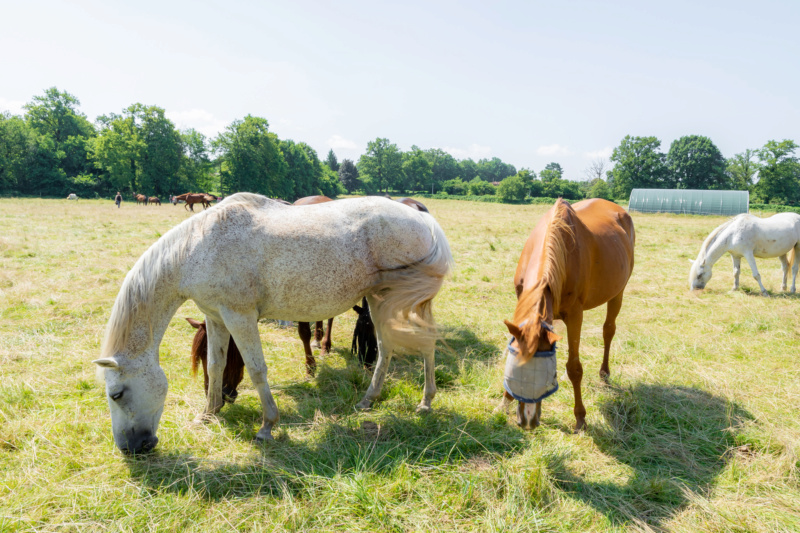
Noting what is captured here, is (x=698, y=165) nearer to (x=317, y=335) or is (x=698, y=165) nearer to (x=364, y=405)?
(x=317, y=335)

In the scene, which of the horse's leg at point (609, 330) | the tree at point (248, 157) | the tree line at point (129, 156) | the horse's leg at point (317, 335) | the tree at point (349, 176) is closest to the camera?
the horse's leg at point (609, 330)

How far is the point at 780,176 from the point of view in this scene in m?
48.9

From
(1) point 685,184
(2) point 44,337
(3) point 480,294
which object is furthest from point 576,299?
(1) point 685,184

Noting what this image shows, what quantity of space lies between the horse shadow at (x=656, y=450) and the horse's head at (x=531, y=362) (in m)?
0.71

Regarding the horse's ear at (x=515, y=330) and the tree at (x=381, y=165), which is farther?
the tree at (x=381, y=165)

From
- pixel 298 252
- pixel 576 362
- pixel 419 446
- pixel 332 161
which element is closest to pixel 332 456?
pixel 419 446

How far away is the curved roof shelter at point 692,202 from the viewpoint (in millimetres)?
33312

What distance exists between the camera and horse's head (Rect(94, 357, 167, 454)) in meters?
2.66

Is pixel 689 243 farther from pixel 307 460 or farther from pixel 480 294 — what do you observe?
pixel 307 460

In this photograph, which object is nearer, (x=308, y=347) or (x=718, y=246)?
(x=308, y=347)

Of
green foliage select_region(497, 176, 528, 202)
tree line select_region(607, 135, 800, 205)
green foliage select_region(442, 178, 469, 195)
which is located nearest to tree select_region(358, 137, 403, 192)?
green foliage select_region(442, 178, 469, 195)

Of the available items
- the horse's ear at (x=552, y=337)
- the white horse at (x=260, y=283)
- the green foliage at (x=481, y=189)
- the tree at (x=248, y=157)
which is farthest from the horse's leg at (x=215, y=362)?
the green foliage at (x=481, y=189)

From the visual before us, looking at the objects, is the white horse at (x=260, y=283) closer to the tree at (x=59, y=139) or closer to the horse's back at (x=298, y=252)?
the horse's back at (x=298, y=252)

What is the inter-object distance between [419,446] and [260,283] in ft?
6.05
